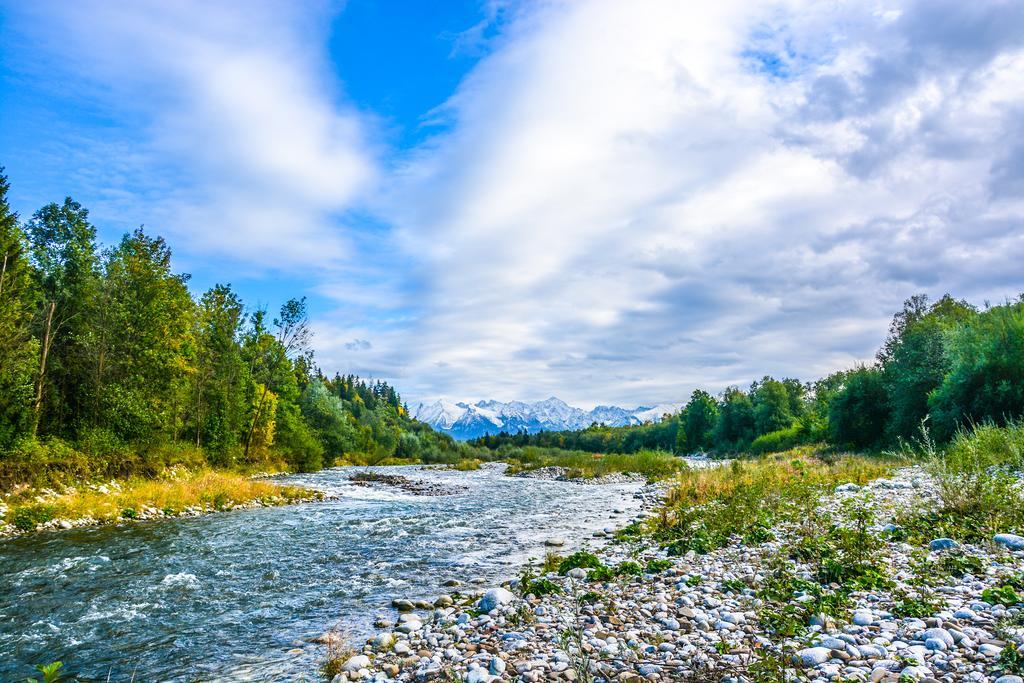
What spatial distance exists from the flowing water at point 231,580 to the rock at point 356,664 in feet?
1.75

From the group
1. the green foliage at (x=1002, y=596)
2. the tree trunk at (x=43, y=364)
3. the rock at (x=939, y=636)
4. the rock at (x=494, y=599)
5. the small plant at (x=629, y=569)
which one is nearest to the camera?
the rock at (x=939, y=636)

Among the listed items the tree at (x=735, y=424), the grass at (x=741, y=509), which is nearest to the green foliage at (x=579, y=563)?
the grass at (x=741, y=509)

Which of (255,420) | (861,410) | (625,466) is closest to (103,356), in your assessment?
(255,420)

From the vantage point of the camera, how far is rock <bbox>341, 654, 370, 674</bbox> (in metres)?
6.87

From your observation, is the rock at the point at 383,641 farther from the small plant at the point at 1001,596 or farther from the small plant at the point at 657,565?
the small plant at the point at 1001,596

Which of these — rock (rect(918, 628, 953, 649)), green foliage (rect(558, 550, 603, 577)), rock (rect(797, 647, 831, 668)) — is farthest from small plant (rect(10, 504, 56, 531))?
rock (rect(918, 628, 953, 649))

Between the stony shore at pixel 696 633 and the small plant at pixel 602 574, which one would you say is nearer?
the stony shore at pixel 696 633

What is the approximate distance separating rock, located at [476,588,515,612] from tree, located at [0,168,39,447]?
79.4 ft

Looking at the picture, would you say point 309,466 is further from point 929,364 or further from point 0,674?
point 929,364

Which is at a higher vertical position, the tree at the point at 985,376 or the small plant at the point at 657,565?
the tree at the point at 985,376

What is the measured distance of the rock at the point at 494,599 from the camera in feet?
29.4

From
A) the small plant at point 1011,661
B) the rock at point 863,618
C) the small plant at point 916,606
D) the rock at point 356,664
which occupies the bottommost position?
the rock at point 356,664

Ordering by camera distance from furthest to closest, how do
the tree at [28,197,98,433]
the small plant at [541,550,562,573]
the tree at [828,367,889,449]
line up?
the tree at [828,367,889,449]
the tree at [28,197,98,433]
the small plant at [541,550,562,573]

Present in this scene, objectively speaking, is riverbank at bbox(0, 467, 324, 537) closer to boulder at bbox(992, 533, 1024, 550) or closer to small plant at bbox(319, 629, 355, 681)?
small plant at bbox(319, 629, 355, 681)
